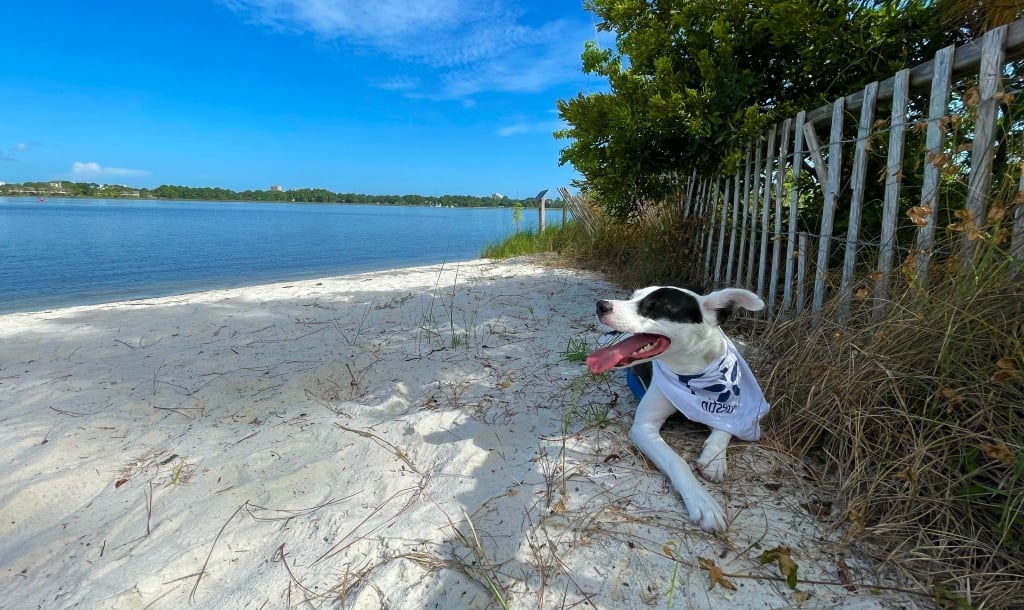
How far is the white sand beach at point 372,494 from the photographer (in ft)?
5.53

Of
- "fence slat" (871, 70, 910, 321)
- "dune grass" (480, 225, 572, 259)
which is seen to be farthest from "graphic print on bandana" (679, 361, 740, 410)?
"dune grass" (480, 225, 572, 259)

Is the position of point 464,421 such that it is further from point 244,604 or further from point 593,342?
point 593,342

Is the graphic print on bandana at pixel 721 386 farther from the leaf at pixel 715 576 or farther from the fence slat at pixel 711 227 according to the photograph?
the fence slat at pixel 711 227

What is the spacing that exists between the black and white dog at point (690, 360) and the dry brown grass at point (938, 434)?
31 centimetres

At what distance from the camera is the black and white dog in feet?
7.45

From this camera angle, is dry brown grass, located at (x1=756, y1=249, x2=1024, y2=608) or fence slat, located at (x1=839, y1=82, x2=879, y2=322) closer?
dry brown grass, located at (x1=756, y1=249, x2=1024, y2=608)

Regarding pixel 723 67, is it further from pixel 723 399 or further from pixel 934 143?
pixel 723 399

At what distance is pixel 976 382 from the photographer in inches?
70.6

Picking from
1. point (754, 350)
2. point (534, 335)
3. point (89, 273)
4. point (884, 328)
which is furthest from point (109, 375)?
point (89, 273)

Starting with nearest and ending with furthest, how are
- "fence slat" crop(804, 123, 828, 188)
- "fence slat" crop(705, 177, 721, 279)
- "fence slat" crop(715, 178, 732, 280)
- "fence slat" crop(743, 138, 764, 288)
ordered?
"fence slat" crop(804, 123, 828, 188)
"fence slat" crop(743, 138, 764, 288)
"fence slat" crop(715, 178, 732, 280)
"fence slat" crop(705, 177, 721, 279)

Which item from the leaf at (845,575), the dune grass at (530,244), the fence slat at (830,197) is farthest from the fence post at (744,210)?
the dune grass at (530,244)

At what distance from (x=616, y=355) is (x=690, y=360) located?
41 centimetres

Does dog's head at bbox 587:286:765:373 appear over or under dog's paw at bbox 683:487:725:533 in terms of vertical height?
over

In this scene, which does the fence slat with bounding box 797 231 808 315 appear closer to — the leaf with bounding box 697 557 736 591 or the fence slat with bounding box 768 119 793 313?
the fence slat with bounding box 768 119 793 313
